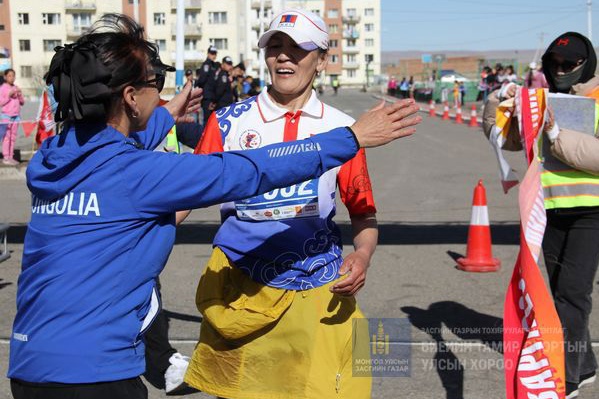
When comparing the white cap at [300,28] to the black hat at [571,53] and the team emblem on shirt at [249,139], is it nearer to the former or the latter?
the team emblem on shirt at [249,139]

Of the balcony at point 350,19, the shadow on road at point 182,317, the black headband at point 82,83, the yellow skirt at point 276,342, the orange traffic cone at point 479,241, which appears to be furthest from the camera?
the balcony at point 350,19

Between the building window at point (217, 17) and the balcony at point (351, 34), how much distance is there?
57.2 metres

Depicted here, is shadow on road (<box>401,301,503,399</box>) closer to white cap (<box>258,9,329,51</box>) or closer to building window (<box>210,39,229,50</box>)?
white cap (<box>258,9,329,51</box>)

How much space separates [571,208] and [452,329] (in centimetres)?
201

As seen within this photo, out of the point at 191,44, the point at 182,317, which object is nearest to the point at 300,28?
the point at 182,317

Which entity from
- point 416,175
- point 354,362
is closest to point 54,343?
point 354,362

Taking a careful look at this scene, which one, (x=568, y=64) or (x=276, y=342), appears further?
(x=568, y=64)

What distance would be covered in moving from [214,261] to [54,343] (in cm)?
113

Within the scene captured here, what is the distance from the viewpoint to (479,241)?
8.66m

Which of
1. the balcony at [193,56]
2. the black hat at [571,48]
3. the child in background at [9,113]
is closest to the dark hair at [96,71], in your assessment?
the black hat at [571,48]

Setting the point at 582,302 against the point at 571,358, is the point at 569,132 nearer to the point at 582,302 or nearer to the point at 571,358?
the point at 582,302

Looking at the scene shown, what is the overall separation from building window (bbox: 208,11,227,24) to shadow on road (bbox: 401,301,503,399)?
9497cm

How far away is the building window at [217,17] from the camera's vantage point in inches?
3917
